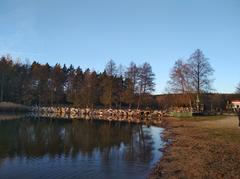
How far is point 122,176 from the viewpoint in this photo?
13.8 metres

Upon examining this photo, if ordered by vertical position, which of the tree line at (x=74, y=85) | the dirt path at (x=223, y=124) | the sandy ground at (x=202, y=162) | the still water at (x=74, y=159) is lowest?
the still water at (x=74, y=159)

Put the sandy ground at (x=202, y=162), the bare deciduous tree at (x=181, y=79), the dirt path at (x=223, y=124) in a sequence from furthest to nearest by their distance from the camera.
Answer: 1. the bare deciduous tree at (x=181, y=79)
2. the dirt path at (x=223, y=124)
3. the sandy ground at (x=202, y=162)

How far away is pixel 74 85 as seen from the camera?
9212 cm


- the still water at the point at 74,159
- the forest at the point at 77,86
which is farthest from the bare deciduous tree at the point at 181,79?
the still water at the point at 74,159

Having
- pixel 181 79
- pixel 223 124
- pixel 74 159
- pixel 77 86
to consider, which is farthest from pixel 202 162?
pixel 77 86

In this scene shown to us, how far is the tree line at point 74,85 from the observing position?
77.1 metres

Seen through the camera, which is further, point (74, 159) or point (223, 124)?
point (223, 124)

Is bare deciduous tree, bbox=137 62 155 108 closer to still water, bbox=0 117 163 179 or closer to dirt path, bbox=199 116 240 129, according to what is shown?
dirt path, bbox=199 116 240 129

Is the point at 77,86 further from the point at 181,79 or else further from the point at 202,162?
the point at 202,162

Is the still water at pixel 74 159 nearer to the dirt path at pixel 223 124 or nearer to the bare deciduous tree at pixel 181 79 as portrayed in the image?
the dirt path at pixel 223 124

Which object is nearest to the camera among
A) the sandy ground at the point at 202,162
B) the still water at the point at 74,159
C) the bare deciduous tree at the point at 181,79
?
the sandy ground at the point at 202,162

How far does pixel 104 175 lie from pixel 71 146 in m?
8.74

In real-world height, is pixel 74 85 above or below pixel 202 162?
above

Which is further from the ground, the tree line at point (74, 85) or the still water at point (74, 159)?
the tree line at point (74, 85)
